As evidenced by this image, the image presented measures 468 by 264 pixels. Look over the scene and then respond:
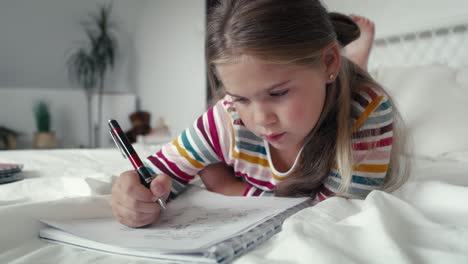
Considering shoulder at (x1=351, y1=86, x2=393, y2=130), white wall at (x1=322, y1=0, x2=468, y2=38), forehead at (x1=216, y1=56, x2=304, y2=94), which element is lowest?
shoulder at (x1=351, y1=86, x2=393, y2=130)

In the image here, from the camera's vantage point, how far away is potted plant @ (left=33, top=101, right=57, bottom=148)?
2.74m

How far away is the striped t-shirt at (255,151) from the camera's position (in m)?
0.67

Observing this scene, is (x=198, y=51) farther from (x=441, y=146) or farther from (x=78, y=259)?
(x=78, y=259)

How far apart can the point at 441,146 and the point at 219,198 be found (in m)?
0.76

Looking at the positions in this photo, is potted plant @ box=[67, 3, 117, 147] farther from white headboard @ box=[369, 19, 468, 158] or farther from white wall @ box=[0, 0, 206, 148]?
white headboard @ box=[369, 19, 468, 158]

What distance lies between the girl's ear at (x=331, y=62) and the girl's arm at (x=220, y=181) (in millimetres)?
318

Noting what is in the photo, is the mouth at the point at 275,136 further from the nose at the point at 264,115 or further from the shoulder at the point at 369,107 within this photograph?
the shoulder at the point at 369,107

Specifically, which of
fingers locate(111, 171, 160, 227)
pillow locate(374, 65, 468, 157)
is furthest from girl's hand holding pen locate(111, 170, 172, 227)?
pillow locate(374, 65, 468, 157)

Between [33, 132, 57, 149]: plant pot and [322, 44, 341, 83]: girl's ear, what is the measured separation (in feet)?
8.84

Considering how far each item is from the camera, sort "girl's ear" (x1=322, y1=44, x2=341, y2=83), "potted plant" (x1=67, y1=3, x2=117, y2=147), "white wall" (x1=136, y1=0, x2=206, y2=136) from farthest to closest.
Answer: "potted plant" (x1=67, y1=3, x2=117, y2=147)
"white wall" (x1=136, y1=0, x2=206, y2=136)
"girl's ear" (x1=322, y1=44, x2=341, y2=83)

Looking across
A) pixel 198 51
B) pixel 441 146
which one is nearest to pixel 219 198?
pixel 441 146

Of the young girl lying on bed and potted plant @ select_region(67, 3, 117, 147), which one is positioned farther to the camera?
potted plant @ select_region(67, 3, 117, 147)

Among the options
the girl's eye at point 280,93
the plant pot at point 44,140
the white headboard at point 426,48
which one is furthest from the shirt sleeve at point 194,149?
the plant pot at point 44,140

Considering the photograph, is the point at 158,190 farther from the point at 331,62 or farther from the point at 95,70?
the point at 95,70
